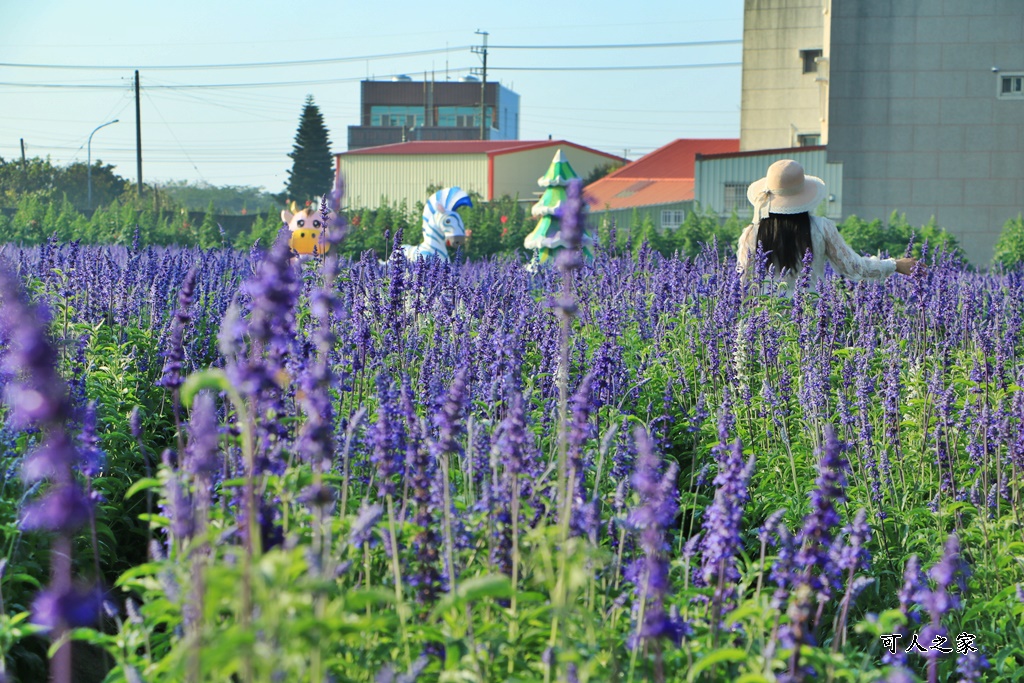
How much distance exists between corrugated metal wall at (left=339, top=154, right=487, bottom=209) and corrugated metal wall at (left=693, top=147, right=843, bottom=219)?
923 inches

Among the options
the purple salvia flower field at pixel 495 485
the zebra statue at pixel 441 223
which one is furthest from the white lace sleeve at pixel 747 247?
the zebra statue at pixel 441 223

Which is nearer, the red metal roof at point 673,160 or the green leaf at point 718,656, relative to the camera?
the green leaf at point 718,656

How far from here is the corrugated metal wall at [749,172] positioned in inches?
1275

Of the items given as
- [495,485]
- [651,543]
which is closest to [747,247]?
[495,485]

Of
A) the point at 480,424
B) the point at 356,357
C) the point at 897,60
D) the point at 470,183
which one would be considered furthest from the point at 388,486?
the point at 470,183

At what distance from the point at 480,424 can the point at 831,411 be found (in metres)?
2.72

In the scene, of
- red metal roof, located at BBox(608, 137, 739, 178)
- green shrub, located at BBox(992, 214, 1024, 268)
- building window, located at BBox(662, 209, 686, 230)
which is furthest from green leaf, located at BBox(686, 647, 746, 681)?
red metal roof, located at BBox(608, 137, 739, 178)

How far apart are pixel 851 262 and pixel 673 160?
4743cm

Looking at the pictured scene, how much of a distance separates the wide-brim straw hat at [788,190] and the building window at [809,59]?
35670 millimetres

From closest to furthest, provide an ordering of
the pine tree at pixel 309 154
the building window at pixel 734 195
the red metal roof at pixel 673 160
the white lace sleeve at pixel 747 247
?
the white lace sleeve at pixel 747 247, the building window at pixel 734 195, the red metal roof at pixel 673 160, the pine tree at pixel 309 154

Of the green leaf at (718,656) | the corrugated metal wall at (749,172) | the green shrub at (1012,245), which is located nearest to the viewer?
the green leaf at (718,656)

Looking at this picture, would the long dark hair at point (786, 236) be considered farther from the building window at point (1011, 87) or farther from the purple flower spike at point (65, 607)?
the building window at point (1011, 87)

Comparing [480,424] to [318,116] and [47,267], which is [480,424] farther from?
[318,116]

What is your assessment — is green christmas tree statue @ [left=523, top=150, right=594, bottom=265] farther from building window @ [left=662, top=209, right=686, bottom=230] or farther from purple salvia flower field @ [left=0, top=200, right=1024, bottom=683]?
building window @ [left=662, top=209, right=686, bottom=230]
